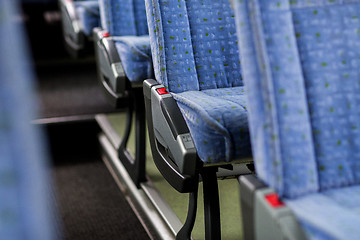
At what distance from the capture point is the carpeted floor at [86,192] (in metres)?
2.01

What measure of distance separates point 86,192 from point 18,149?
6.44ft

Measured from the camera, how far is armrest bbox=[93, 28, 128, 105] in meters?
2.06

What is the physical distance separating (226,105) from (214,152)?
141 millimetres

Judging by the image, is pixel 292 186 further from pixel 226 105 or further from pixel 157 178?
pixel 157 178

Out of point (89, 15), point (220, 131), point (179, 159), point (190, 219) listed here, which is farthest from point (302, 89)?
point (89, 15)

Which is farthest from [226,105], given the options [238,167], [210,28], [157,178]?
[157,178]

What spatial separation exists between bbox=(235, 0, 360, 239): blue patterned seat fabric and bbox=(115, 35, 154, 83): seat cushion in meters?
1.04

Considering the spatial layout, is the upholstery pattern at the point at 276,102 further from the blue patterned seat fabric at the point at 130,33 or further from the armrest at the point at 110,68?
the armrest at the point at 110,68

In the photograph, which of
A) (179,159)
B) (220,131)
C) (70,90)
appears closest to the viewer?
(220,131)

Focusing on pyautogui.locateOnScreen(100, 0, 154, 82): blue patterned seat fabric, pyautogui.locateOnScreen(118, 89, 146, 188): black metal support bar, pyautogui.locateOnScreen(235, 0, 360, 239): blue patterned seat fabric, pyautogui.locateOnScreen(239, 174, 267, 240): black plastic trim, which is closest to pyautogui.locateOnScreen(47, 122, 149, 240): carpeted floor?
pyautogui.locateOnScreen(118, 89, 146, 188): black metal support bar

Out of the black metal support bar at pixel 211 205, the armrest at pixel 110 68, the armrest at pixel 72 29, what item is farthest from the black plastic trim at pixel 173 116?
the armrest at pixel 72 29

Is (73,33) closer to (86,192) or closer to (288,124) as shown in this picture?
(86,192)

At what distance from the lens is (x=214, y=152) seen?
125 centimetres

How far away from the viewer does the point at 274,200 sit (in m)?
0.89
